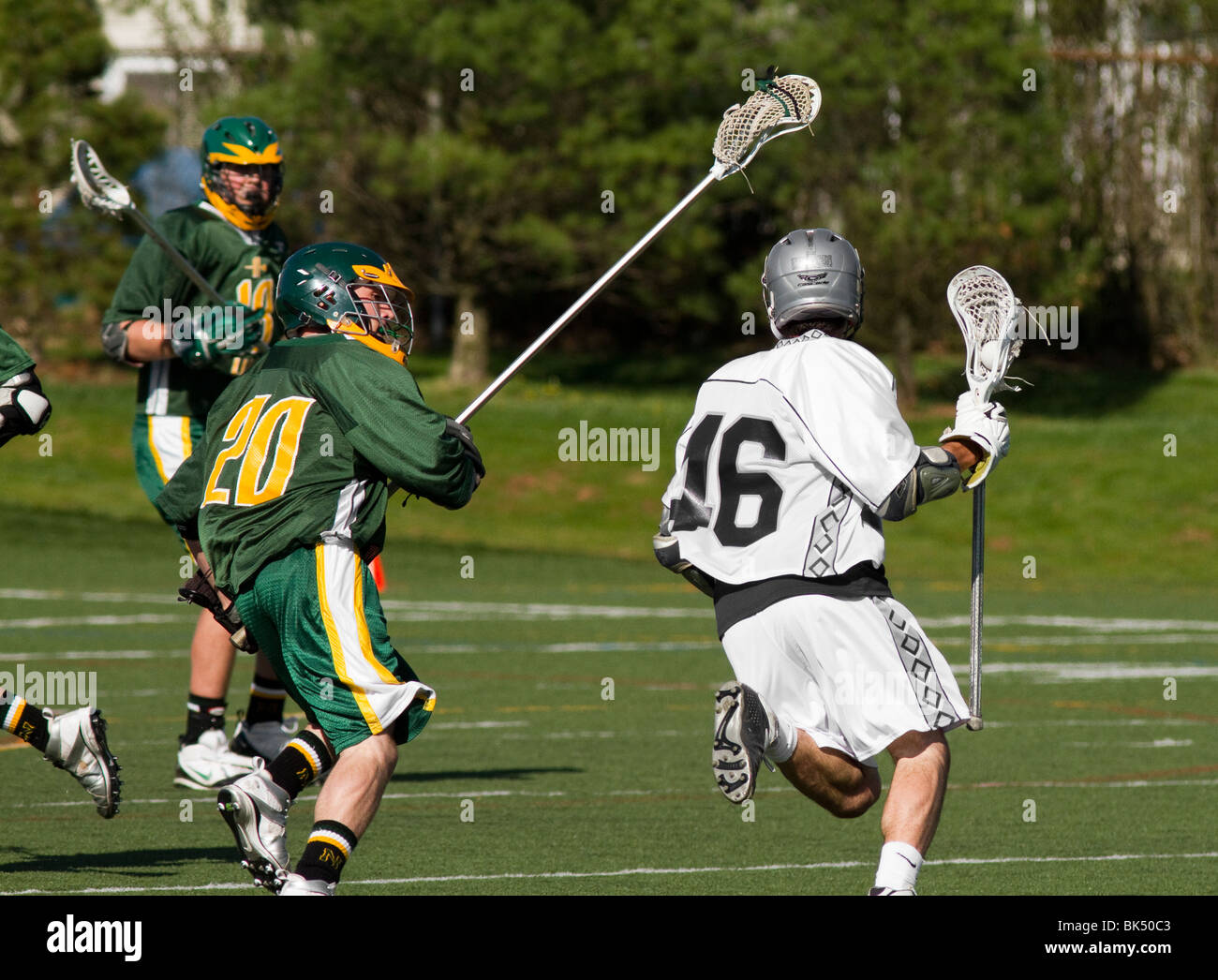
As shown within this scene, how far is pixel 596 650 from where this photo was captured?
14.5 metres

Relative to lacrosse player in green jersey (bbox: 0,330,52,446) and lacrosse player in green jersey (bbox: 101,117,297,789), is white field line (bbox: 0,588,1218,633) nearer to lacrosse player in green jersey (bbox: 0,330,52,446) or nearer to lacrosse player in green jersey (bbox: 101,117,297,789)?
lacrosse player in green jersey (bbox: 101,117,297,789)

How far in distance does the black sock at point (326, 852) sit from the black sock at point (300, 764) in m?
0.28

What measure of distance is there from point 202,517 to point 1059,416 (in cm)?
2830

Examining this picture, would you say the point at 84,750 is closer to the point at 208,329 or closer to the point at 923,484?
the point at 208,329

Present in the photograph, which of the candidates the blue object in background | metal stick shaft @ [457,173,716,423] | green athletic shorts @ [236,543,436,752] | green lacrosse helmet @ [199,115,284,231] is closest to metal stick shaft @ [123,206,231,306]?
green lacrosse helmet @ [199,115,284,231]

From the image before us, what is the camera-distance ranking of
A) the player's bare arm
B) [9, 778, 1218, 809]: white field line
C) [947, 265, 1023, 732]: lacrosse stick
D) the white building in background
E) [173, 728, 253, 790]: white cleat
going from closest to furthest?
[947, 265, 1023, 732]: lacrosse stick < [9, 778, 1218, 809]: white field line < [173, 728, 253, 790]: white cleat < the player's bare arm < the white building in background

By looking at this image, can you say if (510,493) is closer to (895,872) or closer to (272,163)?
(272,163)

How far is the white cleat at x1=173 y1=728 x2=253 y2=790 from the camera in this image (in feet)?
27.6

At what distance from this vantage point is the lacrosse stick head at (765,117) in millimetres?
7164

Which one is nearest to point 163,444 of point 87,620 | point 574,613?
point 87,620

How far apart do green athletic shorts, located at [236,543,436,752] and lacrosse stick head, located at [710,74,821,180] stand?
2444mm

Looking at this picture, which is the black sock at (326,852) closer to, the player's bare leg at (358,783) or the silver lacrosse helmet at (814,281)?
the player's bare leg at (358,783)

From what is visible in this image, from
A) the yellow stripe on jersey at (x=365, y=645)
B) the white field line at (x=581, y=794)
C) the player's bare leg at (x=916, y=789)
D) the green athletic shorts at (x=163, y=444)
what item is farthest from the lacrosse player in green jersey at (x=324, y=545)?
the green athletic shorts at (x=163, y=444)
